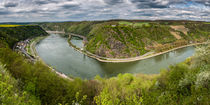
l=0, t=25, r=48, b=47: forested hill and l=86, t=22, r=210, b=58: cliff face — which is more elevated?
l=0, t=25, r=48, b=47: forested hill

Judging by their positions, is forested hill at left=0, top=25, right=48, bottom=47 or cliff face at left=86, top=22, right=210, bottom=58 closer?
cliff face at left=86, top=22, right=210, bottom=58

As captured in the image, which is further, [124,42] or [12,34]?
[12,34]

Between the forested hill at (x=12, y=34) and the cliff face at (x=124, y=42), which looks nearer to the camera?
the cliff face at (x=124, y=42)

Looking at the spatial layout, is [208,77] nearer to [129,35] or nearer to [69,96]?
[69,96]

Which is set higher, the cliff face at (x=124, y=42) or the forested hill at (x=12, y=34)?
the forested hill at (x=12, y=34)

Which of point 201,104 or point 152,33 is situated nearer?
point 201,104

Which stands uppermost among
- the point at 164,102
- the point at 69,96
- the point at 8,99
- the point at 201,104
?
the point at 8,99

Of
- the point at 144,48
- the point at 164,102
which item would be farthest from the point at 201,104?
the point at 144,48

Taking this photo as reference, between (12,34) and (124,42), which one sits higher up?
(12,34)

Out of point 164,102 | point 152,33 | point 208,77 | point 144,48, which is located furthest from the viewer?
point 152,33

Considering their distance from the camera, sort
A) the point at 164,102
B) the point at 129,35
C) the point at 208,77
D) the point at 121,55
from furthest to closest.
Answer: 1. the point at 129,35
2. the point at 121,55
3. the point at 208,77
4. the point at 164,102

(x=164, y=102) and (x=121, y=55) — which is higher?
(x=164, y=102)
